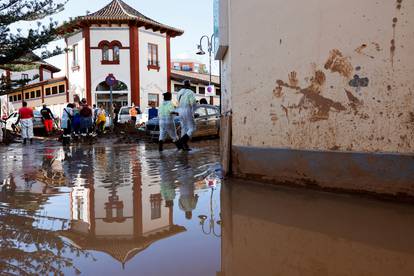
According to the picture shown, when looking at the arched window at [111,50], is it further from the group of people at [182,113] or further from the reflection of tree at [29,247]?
the reflection of tree at [29,247]

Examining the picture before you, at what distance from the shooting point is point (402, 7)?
4.64m

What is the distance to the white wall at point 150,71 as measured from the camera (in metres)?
34.5

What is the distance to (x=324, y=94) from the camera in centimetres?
529

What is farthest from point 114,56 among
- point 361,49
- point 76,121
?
point 361,49

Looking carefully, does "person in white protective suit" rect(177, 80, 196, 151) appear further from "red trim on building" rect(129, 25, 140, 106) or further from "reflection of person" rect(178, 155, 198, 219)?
"red trim on building" rect(129, 25, 140, 106)

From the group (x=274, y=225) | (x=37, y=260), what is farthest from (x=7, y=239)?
(x=274, y=225)

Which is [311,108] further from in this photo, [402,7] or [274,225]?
[274,225]

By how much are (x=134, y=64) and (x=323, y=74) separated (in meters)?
29.7

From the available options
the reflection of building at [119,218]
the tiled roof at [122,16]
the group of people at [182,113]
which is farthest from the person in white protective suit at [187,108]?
the tiled roof at [122,16]

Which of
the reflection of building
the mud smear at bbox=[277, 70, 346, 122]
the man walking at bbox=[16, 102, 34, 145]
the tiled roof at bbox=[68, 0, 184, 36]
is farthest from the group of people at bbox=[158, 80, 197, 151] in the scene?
the tiled roof at bbox=[68, 0, 184, 36]

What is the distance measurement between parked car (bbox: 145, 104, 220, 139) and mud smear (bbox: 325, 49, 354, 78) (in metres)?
10.9

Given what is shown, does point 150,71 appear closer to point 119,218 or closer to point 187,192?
point 187,192

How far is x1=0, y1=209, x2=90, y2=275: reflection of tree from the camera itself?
2.90 m

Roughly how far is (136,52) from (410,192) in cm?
3111
